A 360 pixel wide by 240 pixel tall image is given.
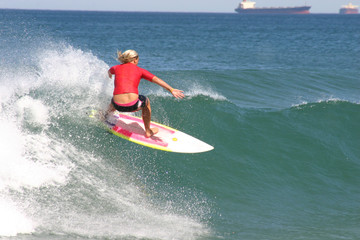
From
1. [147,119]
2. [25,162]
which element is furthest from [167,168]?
[25,162]

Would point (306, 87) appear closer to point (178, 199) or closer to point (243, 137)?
point (243, 137)

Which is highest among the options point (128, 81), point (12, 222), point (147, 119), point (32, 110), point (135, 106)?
point (128, 81)

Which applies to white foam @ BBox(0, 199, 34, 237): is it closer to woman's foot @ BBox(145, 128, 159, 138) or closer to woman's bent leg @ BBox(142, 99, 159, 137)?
woman's bent leg @ BBox(142, 99, 159, 137)

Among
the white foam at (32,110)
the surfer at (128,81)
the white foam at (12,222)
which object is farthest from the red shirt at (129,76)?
the white foam at (12,222)

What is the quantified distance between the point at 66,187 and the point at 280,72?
12.9 metres

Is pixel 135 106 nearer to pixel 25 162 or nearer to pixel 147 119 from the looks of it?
pixel 147 119

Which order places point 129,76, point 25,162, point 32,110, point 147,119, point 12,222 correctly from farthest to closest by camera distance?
point 32,110
point 147,119
point 129,76
point 25,162
point 12,222

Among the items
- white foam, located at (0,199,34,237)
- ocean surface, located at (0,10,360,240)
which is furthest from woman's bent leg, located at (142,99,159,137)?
white foam, located at (0,199,34,237)

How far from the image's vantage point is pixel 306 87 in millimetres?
15688

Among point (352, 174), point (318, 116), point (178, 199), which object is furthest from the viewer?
point (318, 116)

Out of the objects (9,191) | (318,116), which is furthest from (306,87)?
(9,191)

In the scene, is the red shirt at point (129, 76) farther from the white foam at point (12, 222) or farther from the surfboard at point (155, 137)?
the white foam at point (12, 222)

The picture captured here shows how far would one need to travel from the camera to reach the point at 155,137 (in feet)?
24.3

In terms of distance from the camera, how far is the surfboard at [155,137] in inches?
284
